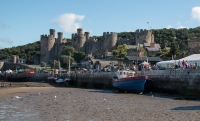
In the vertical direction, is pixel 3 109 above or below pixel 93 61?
below

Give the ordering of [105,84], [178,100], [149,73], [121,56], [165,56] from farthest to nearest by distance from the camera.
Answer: [121,56]
[165,56]
[105,84]
[149,73]
[178,100]

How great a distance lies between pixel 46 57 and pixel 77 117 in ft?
274

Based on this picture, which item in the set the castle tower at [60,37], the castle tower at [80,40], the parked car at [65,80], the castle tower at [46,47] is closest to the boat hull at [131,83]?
the parked car at [65,80]

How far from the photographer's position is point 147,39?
78.0 meters

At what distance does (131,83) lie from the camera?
82.2 feet

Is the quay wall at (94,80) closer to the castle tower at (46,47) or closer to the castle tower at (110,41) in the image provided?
the castle tower at (110,41)

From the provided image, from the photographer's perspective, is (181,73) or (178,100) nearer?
(178,100)

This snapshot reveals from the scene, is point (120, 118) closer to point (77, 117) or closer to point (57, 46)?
point (77, 117)

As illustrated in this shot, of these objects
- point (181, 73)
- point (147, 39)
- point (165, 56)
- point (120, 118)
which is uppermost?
point (147, 39)

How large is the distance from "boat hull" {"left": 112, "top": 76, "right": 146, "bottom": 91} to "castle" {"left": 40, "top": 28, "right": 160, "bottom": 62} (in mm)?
44629

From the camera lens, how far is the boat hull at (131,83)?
24.2 meters

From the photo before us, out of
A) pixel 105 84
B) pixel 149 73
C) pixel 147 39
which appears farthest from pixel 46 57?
pixel 149 73

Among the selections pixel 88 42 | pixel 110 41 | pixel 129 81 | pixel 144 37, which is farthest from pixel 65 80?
pixel 88 42

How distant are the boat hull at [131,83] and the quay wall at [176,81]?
96 centimetres
